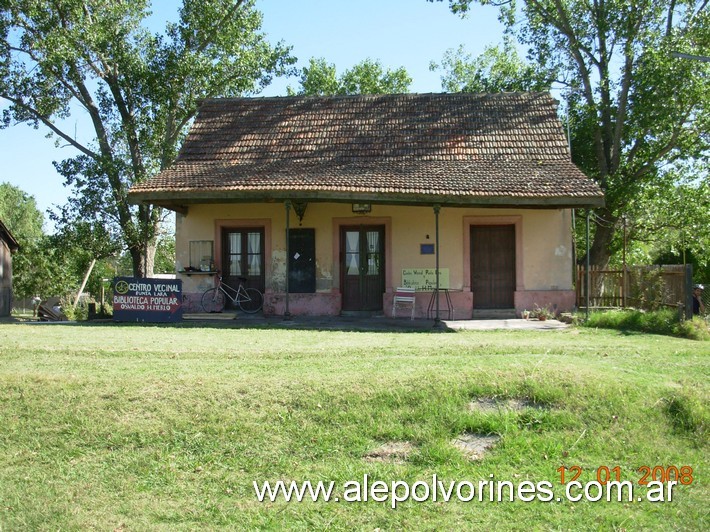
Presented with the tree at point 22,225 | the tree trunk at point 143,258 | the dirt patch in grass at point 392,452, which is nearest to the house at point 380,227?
the tree trunk at point 143,258

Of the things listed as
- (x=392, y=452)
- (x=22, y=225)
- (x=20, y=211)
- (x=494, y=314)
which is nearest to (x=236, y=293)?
(x=494, y=314)

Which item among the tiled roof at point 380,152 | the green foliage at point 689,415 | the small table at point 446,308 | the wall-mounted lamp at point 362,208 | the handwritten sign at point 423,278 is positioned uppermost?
the tiled roof at point 380,152

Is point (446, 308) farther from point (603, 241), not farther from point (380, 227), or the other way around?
point (603, 241)

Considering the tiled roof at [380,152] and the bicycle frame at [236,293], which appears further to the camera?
the bicycle frame at [236,293]

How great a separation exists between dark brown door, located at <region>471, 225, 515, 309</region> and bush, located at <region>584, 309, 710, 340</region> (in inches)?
89.4

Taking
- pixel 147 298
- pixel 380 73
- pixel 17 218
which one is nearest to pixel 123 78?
pixel 147 298

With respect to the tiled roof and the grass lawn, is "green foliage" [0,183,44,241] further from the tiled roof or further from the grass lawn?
the grass lawn

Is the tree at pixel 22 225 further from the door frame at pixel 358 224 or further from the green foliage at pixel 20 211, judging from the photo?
the door frame at pixel 358 224

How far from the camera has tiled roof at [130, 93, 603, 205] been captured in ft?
42.5

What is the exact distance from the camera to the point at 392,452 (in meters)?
5.14

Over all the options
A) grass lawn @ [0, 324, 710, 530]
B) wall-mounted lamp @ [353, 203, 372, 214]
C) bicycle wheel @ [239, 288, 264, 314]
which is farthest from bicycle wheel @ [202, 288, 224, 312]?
grass lawn @ [0, 324, 710, 530]

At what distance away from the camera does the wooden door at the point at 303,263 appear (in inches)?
585

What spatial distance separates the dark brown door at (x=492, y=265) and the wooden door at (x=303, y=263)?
3.75 m
